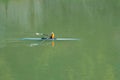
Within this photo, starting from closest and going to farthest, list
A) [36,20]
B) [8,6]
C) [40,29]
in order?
[40,29] < [36,20] < [8,6]

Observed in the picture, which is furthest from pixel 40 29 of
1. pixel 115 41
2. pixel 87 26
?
pixel 115 41

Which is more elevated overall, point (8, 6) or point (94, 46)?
point (8, 6)

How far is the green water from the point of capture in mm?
34094

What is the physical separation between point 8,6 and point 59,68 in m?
35.7

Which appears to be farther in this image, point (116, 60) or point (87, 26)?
point (87, 26)

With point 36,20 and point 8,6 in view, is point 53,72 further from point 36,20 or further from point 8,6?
point 8,6

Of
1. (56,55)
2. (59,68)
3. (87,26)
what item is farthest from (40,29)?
(59,68)

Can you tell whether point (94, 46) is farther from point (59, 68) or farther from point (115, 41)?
point (59, 68)

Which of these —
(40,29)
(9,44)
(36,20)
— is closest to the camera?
(9,44)

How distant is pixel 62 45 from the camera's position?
40.3 m

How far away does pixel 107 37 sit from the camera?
47.2m

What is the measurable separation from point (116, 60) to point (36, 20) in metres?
24.2

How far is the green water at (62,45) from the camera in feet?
112

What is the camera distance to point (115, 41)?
4591cm
